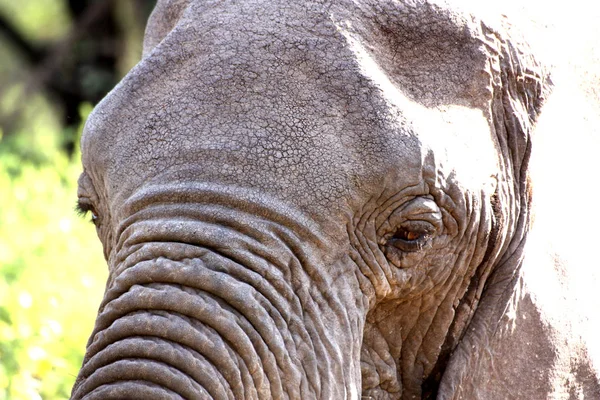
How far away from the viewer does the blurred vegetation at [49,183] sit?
4.90 metres

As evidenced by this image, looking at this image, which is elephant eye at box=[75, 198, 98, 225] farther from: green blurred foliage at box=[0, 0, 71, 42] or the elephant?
green blurred foliage at box=[0, 0, 71, 42]

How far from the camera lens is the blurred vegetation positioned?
490 cm

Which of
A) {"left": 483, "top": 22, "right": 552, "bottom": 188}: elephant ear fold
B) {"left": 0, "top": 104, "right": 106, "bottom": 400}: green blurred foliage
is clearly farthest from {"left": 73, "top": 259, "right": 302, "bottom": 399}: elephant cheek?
{"left": 0, "top": 104, "right": 106, "bottom": 400}: green blurred foliage

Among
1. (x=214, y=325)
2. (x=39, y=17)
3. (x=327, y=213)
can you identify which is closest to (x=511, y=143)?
(x=327, y=213)

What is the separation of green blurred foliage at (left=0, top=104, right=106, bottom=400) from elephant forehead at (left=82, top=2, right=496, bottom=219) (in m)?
1.36

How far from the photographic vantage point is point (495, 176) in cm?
304

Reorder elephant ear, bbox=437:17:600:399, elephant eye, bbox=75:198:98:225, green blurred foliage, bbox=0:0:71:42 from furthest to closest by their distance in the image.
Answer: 1. green blurred foliage, bbox=0:0:71:42
2. elephant eye, bbox=75:198:98:225
3. elephant ear, bbox=437:17:600:399

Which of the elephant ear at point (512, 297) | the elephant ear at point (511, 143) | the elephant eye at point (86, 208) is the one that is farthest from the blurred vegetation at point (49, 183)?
the elephant ear at point (511, 143)

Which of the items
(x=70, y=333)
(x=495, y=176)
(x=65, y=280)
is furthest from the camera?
(x=65, y=280)

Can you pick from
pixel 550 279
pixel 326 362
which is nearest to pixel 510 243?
pixel 550 279

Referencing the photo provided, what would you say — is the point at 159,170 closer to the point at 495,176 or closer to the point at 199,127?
the point at 199,127

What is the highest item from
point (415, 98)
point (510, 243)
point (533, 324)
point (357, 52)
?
point (357, 52)

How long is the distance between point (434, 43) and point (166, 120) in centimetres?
72

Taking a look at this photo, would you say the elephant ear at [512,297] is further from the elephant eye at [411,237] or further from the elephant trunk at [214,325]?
the elephant trunk at [214,325]
